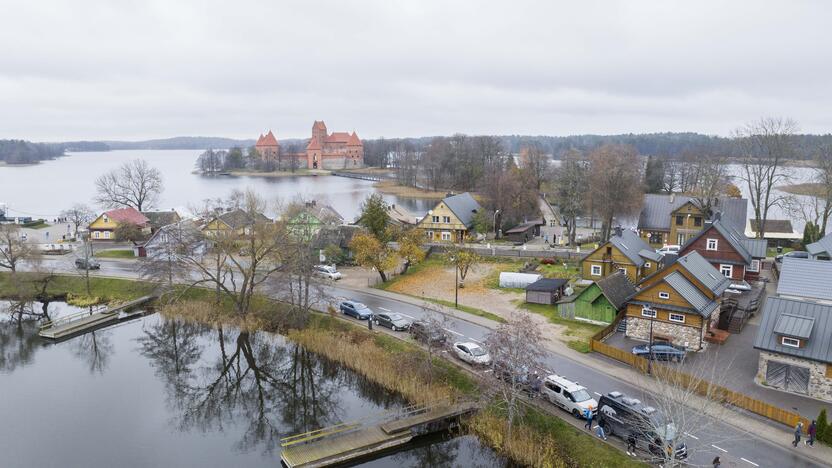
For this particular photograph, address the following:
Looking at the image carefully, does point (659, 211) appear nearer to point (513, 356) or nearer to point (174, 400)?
point (513, 356)

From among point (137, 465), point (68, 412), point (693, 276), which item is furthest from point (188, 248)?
point (693, 276)

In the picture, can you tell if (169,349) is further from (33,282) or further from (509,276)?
(509,276)

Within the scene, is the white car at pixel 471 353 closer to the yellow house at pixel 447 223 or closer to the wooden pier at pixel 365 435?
the wooden pier at pixel 365 435

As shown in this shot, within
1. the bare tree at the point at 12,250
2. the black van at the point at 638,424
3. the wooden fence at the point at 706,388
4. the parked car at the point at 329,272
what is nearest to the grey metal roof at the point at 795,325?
the wooden fence at the point at 706,388

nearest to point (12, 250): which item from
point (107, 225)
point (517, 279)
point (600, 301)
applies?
point (107, 225)

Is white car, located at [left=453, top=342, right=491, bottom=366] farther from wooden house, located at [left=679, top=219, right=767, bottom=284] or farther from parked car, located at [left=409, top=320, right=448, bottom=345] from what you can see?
wooden house, located at [left=679, top=219, right=767, bottom=284]

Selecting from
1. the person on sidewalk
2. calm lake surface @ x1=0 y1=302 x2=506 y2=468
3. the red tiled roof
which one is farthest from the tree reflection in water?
the red tiled roof
